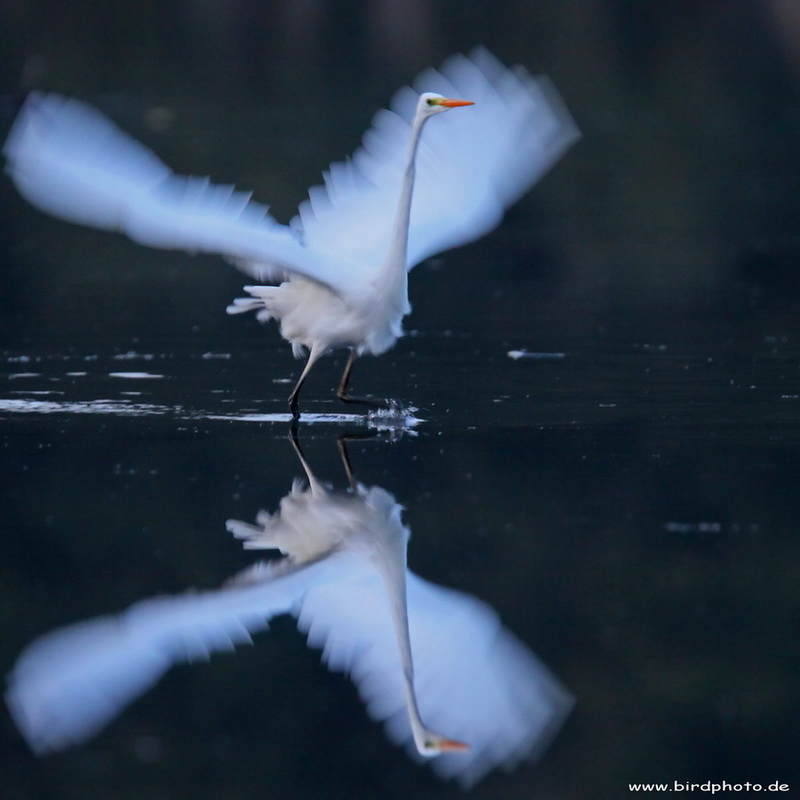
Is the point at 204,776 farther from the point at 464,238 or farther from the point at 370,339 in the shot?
the point at 464,238

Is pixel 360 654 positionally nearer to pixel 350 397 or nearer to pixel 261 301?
pixel 350 397

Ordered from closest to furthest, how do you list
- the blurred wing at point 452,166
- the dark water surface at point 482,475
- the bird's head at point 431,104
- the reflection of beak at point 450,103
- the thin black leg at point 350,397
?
the dark water surface at point 482,475 → the reflection of beak at point 450,103 → the bird's head at point 431,104 → the thin black leg at point 350,397 → the blurred wing at point 452,166

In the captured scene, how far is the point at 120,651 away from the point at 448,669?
43.1 inches

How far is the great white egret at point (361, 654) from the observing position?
5.38 m

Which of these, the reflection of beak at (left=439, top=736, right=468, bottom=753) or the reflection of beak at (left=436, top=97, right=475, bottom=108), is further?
the reflection of beak at (left=436, top=97, right=475, bottom=108)

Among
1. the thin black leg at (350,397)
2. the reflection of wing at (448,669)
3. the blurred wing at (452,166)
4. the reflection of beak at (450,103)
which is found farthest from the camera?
the blurred wing at (452,166)

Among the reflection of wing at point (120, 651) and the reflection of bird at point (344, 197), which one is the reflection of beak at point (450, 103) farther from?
the reflection of wing at point (120, 651)

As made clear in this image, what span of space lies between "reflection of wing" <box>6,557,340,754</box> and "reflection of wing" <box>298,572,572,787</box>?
0.23 meters

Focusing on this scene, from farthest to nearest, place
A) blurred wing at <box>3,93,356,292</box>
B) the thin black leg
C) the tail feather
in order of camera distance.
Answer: the tail feather → the thin black leg → blurred wing at <box>3,93,356,292</box>

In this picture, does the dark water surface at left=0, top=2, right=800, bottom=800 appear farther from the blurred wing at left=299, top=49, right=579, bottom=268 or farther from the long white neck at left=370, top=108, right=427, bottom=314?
the blurred wing at left=299, top=49, right=579, bottom=268

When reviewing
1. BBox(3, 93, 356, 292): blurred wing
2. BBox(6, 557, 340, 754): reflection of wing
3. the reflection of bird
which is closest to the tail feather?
the reflection of bird

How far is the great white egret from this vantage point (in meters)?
5.38

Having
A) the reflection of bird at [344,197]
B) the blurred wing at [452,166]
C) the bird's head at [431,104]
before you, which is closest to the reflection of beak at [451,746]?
the reflection of bird at [344,197]

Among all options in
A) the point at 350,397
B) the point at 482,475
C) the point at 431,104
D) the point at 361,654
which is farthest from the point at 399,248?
the point at 361,654
